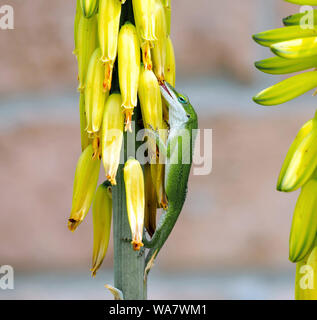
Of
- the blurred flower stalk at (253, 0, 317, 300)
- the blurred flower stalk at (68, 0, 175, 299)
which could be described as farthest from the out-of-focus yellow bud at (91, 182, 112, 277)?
the blurred flower stalk at (253, 0, 317, 300)

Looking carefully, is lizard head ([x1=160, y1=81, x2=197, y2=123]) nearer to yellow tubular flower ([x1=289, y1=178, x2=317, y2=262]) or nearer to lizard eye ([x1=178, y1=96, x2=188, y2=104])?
lizard eye ([x1=178, y1=96, x2=188, y2=104])

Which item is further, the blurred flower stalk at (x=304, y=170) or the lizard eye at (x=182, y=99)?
the lizard eye at (x=182, y=99)

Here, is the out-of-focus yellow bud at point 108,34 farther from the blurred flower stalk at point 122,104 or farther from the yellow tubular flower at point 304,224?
the yellow tubular flower at point 304,224

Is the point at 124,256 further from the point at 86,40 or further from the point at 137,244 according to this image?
the point at 86,40

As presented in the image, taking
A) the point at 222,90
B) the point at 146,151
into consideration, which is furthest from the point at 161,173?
the point at 222,90

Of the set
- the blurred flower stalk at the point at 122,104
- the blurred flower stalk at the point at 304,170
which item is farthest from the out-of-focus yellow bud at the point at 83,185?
the blurred flower stalk at the point at 304,170

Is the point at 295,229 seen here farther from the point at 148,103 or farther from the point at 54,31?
the point at 54,31

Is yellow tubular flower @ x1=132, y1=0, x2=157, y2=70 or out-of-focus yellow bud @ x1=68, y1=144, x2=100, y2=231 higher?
yellow tubular flower @ x1=132, y1=0, x2=157, y2=70

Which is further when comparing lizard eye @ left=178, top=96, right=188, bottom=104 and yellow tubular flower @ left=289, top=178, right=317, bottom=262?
lizard eye @ left=178, top=96, right=188, bottom=104
